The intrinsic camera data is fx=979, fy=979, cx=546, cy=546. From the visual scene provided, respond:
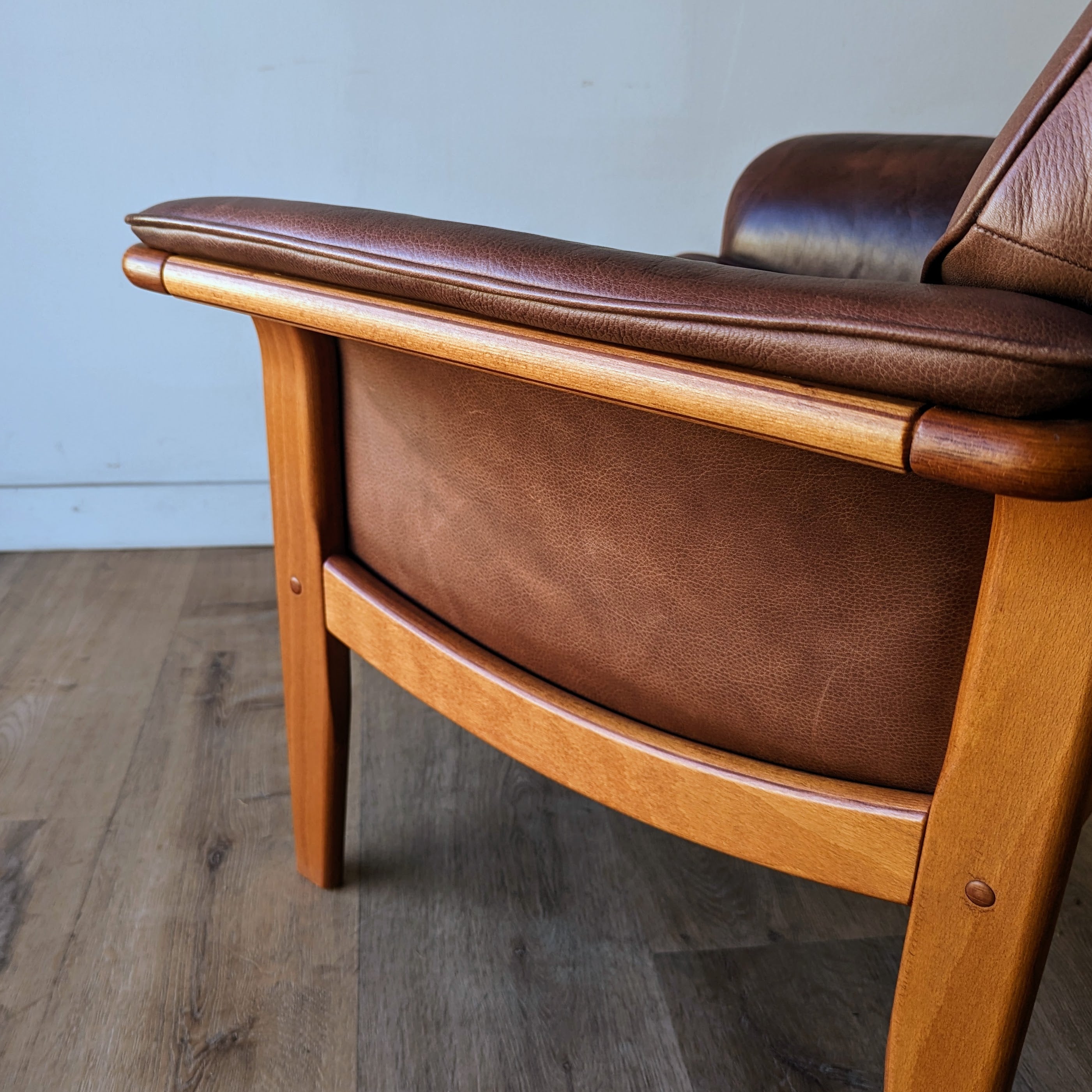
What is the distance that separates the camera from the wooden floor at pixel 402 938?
89cm

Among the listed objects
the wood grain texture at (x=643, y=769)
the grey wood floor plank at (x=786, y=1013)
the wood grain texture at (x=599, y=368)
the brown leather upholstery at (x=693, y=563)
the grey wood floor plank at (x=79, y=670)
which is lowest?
the grey wood floor plank at (x=79, y=670)

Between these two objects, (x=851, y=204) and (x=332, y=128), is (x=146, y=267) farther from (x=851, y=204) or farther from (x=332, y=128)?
(x=332, y=128)

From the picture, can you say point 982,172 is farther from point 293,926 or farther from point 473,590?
point 293,926

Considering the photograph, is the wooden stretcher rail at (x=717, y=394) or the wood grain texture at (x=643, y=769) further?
the wood grain texture at (x=643, y=769)

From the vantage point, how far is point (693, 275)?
0.52 m

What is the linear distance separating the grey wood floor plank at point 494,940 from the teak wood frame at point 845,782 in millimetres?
298

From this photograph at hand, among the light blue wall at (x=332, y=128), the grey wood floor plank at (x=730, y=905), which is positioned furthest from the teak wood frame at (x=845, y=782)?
the light blue wall at (x=332, y=128)

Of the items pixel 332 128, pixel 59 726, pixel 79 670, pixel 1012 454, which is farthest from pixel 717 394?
pixel 332 128

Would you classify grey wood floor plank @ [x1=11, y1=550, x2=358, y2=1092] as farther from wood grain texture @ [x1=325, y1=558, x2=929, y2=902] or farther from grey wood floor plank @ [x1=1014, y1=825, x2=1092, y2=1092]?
grey wood floor plank @ [x1=1014, y1=825, x2=1092, y2=1092]

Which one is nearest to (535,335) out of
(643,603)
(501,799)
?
(643,603)

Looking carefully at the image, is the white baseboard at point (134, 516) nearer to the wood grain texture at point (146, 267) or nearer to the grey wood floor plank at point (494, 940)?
the grey wood floor plank at point (494, 940)

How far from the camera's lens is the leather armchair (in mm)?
455

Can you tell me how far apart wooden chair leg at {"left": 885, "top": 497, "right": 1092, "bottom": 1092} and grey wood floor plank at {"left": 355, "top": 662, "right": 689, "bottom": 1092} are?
0.34 metres

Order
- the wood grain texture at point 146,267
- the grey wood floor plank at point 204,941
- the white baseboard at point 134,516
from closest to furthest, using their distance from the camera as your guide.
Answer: the wood grain texture at point 146,267
the grey wood floor plank at point 204,941
the white baseboard at point 134,516
